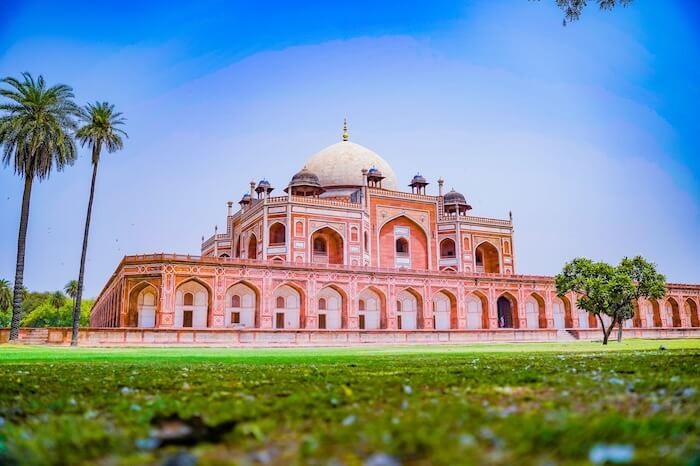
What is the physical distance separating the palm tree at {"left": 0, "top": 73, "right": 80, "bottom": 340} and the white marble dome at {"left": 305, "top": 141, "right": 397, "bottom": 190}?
84.0ft

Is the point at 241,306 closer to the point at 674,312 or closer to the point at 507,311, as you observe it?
the point at 507,311

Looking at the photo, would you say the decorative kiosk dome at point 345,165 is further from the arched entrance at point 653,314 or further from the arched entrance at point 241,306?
the arched entrance at point 653,314

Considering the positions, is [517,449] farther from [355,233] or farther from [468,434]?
[355,233]

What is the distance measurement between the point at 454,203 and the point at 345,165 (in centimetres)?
1093

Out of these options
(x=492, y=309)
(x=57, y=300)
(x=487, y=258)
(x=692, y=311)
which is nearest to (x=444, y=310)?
(x=492, y=309)

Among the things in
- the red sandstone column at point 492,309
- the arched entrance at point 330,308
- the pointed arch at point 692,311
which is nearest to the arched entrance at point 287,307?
the arched entrance at point 330,308

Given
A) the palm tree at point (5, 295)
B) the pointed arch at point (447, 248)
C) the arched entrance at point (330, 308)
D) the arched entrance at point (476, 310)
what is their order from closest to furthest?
the arched entrance at point (330, 308)
the arched entrance at point (476, 310)
the pointed arch at point (447, 248)
the palm tree at point (5, 295)

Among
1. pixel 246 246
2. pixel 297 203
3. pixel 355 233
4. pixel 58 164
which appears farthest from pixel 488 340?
pixel 58 164

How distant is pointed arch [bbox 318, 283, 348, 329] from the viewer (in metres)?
39.2

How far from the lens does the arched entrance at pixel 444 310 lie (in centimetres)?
4225

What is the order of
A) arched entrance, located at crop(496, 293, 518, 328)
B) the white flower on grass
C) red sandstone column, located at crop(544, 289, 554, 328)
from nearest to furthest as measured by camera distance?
the white flower on grass → arched entrance, located at crop(496, 293, 518, 328) → red sandstone column, located at crop(544, 289, 554, 328)

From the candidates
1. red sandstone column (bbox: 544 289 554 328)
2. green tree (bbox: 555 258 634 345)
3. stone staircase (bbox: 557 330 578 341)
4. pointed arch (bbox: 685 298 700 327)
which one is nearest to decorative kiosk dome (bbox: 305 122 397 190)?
red sandstone column (bbox: 544 289 554 328)

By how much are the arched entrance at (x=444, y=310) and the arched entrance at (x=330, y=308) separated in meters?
7.55

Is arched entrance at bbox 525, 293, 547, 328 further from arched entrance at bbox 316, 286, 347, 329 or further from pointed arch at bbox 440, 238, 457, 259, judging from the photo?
arched entrance at bbox 316, 286, 347, 329
